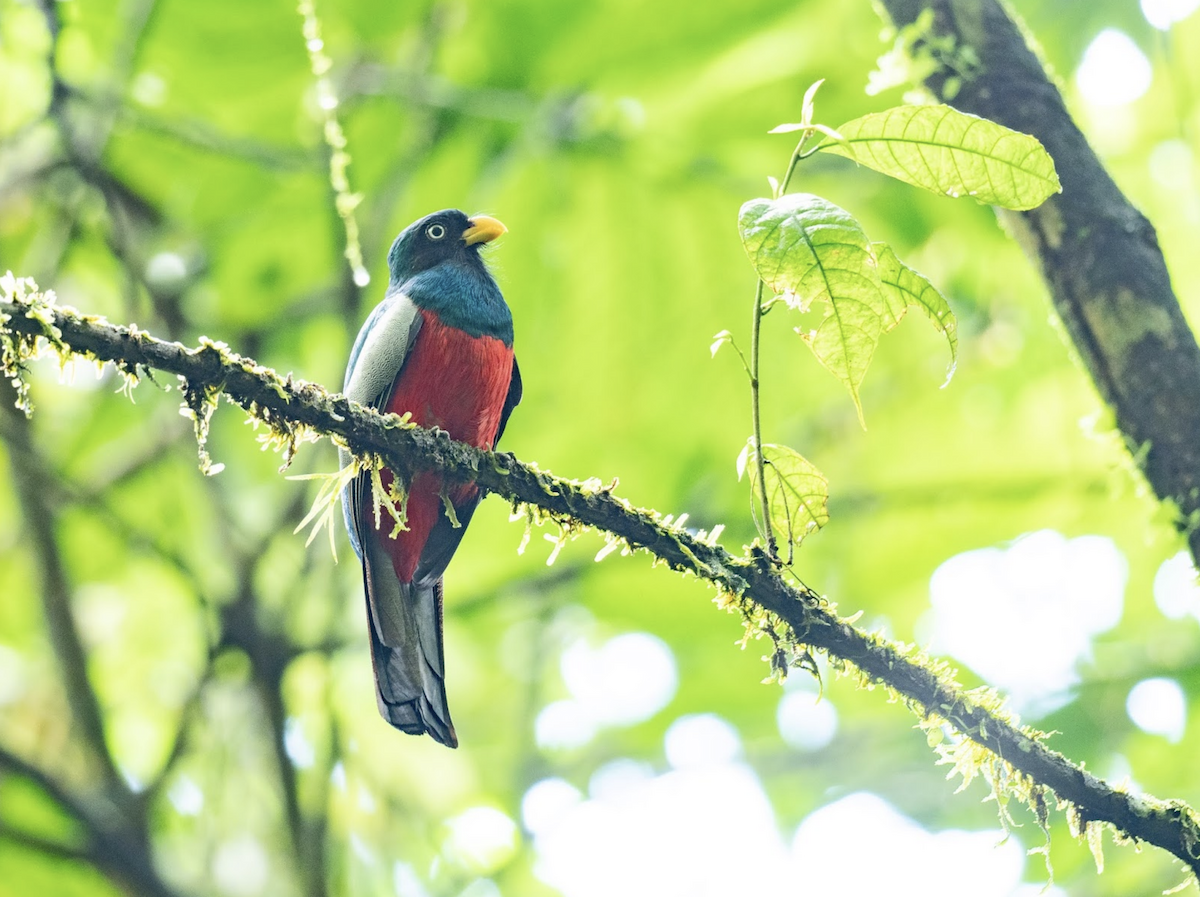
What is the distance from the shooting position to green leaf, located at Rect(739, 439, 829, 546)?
1.78 meters

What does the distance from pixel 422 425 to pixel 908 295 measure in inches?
64.3

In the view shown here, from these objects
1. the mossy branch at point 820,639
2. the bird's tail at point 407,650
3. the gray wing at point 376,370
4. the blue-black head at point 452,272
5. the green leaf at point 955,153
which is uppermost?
the blue-black head at point 452,272

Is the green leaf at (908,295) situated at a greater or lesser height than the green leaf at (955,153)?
lesser

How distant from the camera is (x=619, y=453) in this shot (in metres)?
4.41

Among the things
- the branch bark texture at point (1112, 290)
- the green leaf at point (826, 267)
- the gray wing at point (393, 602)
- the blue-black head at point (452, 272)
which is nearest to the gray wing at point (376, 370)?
the gray wing at point (393, 602)

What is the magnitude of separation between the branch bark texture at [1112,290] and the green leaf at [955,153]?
670mm

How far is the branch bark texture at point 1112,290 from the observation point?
2.07 m

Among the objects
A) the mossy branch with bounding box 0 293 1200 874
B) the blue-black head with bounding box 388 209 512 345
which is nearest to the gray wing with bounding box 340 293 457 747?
the blue-black head with bounding box 388 209 512 345

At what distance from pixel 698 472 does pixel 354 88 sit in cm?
198

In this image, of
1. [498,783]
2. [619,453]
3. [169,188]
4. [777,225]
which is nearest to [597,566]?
[619,453]

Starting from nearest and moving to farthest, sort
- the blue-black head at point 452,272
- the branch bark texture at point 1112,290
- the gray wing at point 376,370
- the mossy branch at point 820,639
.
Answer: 1. the mossy branch at point 820,639
2. the branch bark texture at point 1112,290
3. the gray wing at point 376,370
4. the blue-black head at point 452,272

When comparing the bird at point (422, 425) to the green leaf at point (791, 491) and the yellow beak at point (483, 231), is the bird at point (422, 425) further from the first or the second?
the green leaf at point (791, 491)

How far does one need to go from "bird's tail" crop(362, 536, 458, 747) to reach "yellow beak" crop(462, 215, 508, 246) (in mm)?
1119

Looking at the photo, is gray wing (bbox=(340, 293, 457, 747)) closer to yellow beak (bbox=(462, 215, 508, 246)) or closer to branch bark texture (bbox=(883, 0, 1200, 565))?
yellow beak (bbox=(462, 215, 508, 246))
